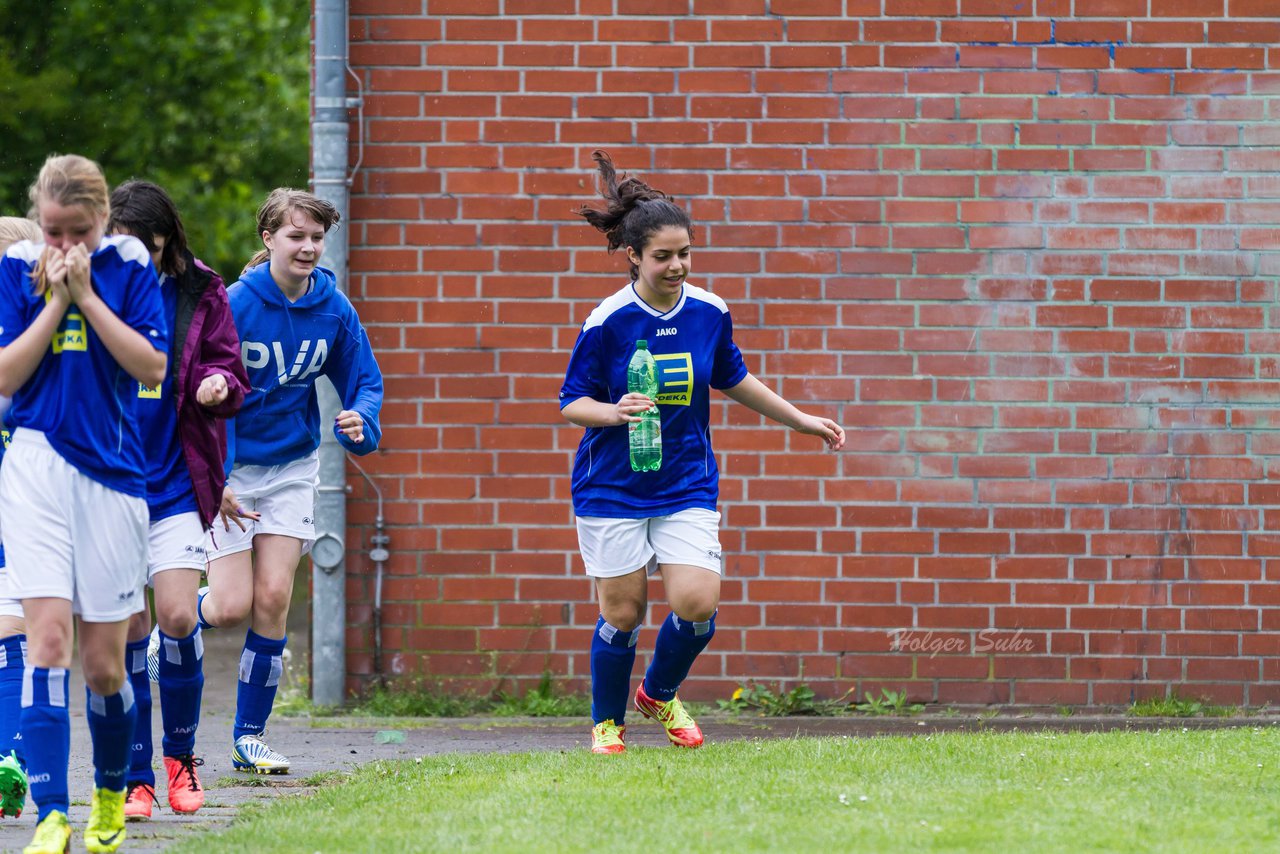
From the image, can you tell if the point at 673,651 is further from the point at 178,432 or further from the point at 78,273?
the point at 78,273

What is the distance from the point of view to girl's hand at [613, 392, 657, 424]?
564 cm

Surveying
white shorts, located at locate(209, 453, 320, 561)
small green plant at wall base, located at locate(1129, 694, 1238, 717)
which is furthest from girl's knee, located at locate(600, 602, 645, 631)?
small green plant at wall base, located at locate(1129, 694, 1238, 717)

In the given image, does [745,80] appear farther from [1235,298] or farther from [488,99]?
[1235,298]

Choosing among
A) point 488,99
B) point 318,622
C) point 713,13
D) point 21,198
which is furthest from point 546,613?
point 21,198

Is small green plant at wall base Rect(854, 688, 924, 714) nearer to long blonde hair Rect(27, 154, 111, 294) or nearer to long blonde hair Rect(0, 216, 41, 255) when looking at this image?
long blonde hair Rect(0, 216, 41, 255)

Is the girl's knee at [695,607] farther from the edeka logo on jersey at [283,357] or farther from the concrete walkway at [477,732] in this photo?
the edeka logo on jersey at [283,357]

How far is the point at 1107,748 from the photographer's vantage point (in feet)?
19.4

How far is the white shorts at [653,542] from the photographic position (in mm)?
5965

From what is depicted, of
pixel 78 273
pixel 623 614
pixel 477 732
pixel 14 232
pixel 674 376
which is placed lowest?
pixel 477 732

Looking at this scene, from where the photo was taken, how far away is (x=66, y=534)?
14.2 ft

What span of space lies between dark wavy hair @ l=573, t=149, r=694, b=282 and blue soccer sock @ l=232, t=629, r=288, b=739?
190cm

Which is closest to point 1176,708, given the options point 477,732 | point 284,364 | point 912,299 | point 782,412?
point 912,299

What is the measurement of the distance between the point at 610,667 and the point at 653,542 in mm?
526

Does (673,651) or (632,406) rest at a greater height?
(632,406)
